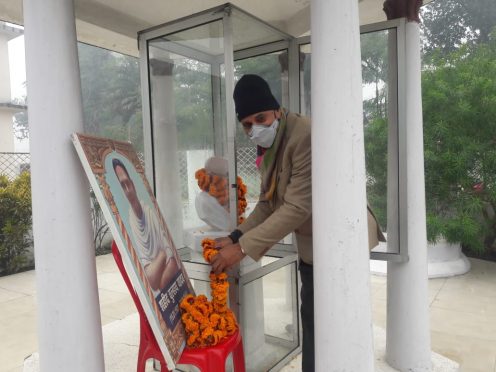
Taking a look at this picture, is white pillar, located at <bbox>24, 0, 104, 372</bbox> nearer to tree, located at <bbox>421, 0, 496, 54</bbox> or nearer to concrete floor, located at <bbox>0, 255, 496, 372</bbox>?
concrete floor, located at <bbox>0, 255, 496, 372</bbox>

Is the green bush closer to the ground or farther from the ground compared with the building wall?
closer to the ground

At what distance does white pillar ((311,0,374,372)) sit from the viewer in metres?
1.68

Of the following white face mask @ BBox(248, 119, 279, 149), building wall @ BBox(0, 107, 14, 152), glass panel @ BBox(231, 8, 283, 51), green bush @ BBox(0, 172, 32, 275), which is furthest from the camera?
building wall @ BBox(0, 107, 14, 152)

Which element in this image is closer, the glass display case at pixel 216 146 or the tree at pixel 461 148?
the glass display case at pixel 216 146

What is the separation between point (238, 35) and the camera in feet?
8.80

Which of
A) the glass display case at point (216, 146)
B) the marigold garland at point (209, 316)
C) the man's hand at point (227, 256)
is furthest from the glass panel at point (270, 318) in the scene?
the man's hand at point (227, 256)

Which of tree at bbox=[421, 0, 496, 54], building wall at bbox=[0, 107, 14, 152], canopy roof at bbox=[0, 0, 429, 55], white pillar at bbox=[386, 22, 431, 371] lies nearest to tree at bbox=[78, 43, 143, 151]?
building wall at bbox=[0, 107, 14, 152]

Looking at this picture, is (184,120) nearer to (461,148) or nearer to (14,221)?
(461,148)

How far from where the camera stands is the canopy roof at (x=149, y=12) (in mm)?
3080

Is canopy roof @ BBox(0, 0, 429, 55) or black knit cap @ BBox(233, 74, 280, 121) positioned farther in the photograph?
canopy roof @ BBox(0, 0, 429, 55)

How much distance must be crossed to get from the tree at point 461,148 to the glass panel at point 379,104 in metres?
Answer: 2.66

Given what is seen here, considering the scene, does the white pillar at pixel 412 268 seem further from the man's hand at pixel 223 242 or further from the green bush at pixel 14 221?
the green bush at pixel 14 221

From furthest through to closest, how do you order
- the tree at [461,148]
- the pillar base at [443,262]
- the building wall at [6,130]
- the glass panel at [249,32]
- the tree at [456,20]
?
the tree at [456,20], the building wall at [6,130], the pillar base at [443,262], the tree at [461,148], the glass panel at [249,32]

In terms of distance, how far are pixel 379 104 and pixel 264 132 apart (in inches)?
55.2
